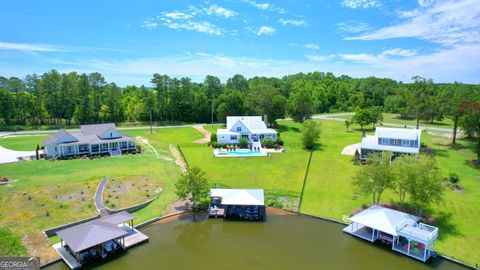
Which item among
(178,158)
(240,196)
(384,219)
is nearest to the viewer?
(384,219)

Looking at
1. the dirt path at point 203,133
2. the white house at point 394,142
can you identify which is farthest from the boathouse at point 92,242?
the dirt path at point 203,133

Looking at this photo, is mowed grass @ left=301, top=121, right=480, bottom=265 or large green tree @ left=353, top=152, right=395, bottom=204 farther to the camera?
large green tree @ left=353, top=152, right=395, bottom=204

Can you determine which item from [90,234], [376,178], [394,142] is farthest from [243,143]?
[90,234]

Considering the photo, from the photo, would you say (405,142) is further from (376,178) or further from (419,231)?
(419,231)

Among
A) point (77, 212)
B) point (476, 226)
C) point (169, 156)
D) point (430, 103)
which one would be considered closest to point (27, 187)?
point (77, 212)

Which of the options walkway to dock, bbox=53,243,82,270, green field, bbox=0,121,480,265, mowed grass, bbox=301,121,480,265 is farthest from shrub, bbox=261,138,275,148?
walkway to dock, bbox=53,243,82,270

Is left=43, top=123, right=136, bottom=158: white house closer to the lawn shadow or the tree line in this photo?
the tree line
